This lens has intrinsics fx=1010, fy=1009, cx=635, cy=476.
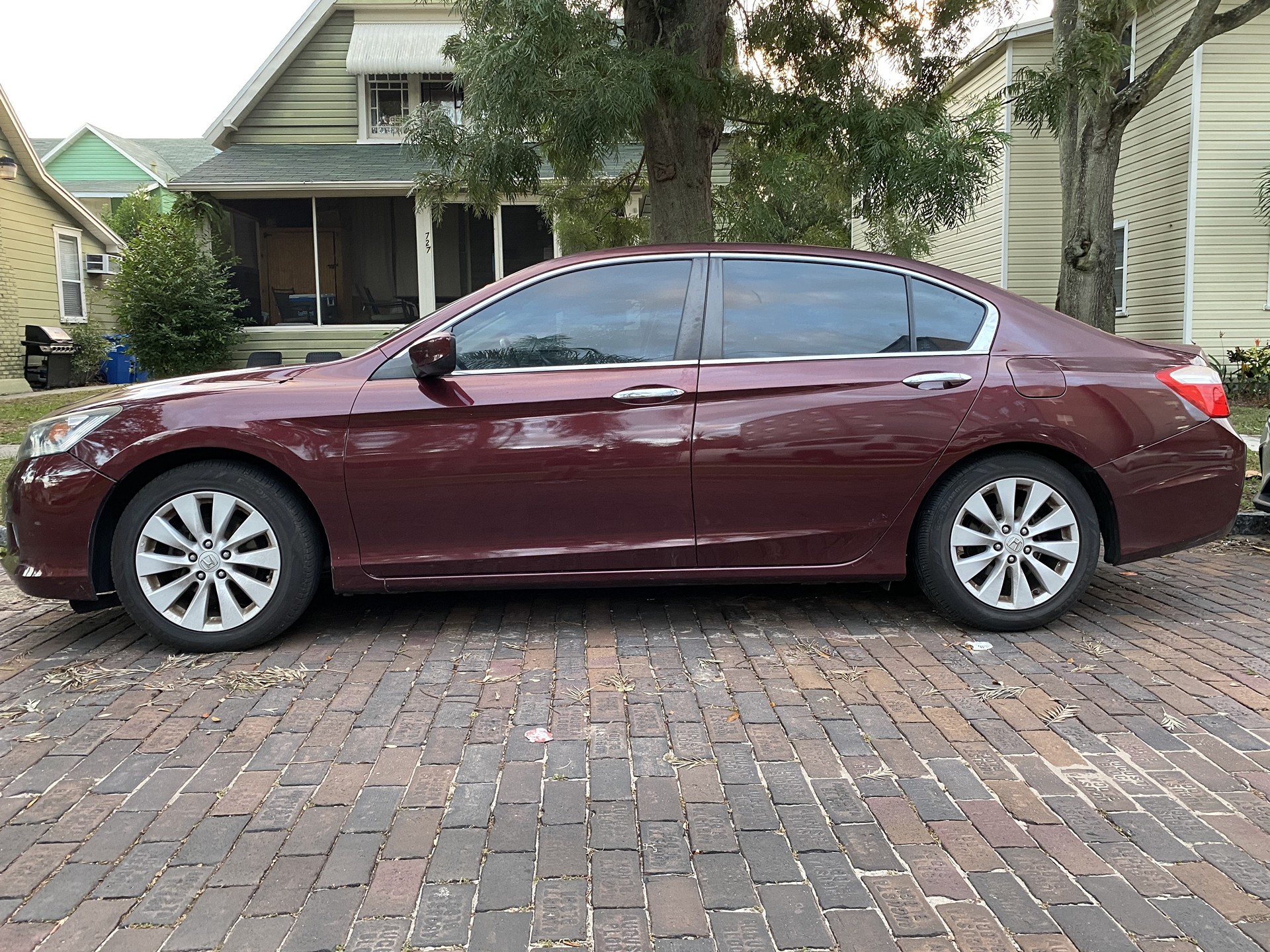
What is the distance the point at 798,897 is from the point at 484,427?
7.92 ft

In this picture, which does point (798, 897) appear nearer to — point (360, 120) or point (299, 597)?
point (299, 597)

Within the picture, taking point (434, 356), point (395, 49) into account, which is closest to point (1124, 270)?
point (395, 49)

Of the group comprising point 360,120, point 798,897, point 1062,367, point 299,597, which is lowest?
point 798,897

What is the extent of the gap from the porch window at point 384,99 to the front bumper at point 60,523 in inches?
566

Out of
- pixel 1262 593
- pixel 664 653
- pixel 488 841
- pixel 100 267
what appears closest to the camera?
pixel 488 841

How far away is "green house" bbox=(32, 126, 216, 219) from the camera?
36.3 m

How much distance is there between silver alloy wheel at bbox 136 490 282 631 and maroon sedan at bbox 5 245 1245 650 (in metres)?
0.01

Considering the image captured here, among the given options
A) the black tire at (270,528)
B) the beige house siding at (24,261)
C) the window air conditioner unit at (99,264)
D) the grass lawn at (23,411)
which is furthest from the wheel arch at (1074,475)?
the window air conditioner unit at (99,264)

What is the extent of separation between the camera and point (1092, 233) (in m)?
12.1

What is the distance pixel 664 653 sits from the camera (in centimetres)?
419

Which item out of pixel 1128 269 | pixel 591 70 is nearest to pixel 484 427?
pixel 591 70

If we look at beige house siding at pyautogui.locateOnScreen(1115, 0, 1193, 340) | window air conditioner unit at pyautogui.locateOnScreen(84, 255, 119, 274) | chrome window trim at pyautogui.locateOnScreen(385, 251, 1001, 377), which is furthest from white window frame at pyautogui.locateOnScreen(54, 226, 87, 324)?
beige house siding at pyautogui.locateOnScreen(1115, 0, 1193, 340)

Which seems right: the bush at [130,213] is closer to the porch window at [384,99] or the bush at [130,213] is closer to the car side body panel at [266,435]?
the porch window at [384,99]

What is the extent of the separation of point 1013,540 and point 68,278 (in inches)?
908
